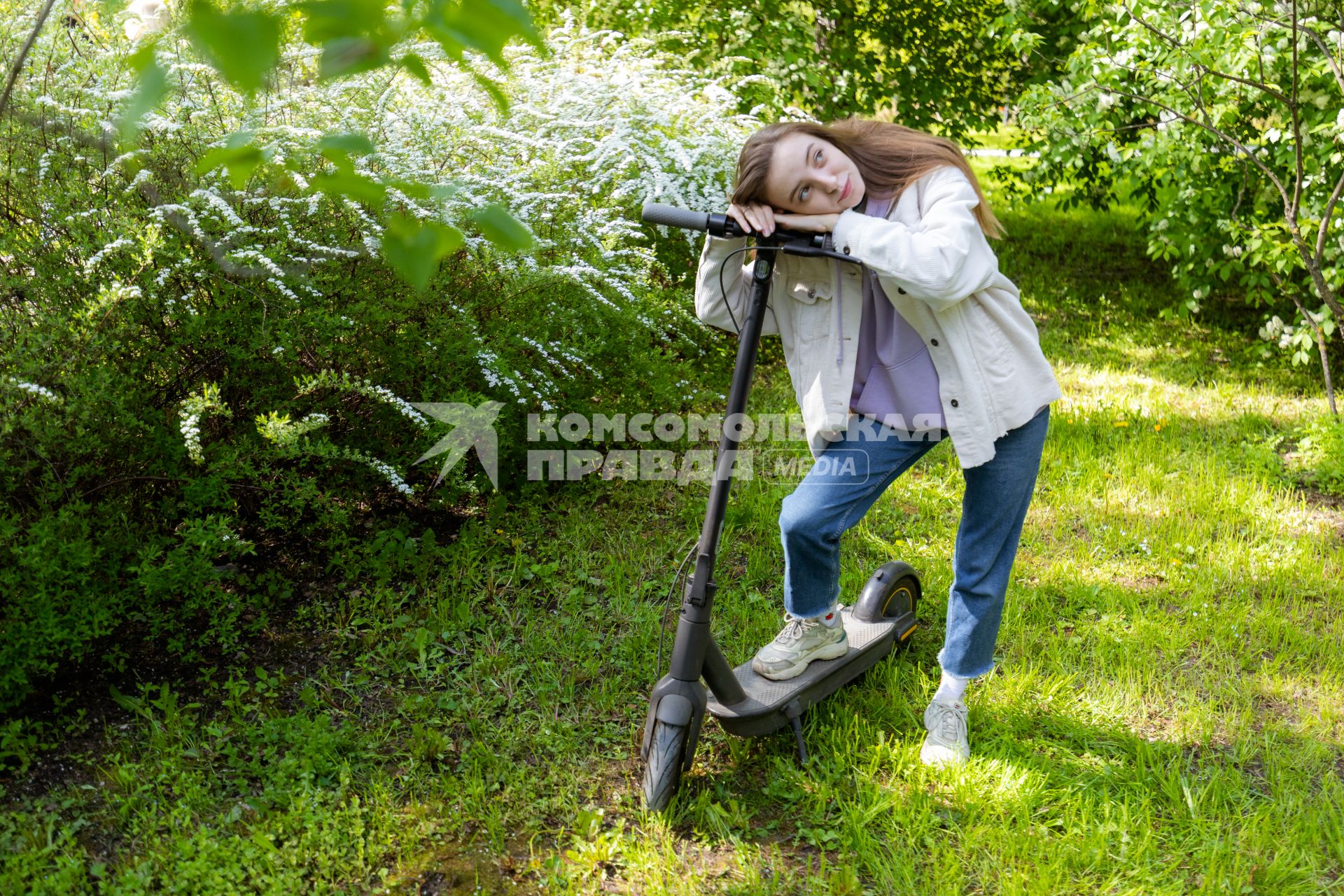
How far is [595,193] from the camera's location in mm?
4707

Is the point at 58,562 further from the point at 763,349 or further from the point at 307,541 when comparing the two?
the point at 763,349

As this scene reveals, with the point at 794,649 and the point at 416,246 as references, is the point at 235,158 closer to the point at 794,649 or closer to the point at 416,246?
the point at 416,246

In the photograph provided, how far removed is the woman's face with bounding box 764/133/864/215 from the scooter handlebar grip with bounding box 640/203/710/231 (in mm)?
163

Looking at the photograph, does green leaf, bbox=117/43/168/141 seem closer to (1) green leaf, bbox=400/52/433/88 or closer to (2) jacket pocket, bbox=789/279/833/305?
(1) green leaf, bbox=400/52/433/88

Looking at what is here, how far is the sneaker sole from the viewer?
2.88 metres

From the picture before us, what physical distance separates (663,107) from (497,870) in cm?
396

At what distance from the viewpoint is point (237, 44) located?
1122mm

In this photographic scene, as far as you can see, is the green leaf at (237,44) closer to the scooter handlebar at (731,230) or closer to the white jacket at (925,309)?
the scooter handlebar at (731,230)

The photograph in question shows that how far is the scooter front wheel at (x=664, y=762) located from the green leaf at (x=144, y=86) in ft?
6.05

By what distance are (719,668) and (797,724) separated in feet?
1.04

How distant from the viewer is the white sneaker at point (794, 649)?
9.45 feet

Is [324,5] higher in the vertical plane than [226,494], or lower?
higher

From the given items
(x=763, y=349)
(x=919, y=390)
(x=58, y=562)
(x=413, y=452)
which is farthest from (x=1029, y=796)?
(x=763, y=349)

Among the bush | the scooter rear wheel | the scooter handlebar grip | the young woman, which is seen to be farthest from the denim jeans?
the bush
